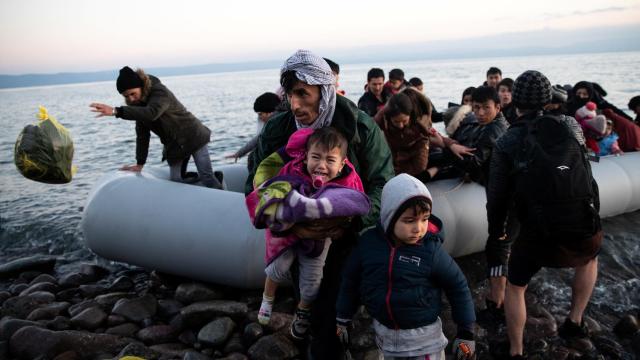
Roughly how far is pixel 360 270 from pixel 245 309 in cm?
199

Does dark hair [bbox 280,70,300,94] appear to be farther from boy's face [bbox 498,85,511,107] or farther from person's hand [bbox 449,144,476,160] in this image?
boy's face [bbox 498,85,511,107]

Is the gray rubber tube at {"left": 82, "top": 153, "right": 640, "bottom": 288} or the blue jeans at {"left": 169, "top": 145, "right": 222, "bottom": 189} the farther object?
the blue jeans at {"left": 169, "top": 145, "right": 222, "bottom": 189}

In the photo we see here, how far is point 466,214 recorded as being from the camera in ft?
14.3

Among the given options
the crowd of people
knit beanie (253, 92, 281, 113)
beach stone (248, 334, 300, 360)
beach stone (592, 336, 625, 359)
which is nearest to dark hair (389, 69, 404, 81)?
knit beanie (253, 92, 281, 113)

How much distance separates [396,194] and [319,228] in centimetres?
40

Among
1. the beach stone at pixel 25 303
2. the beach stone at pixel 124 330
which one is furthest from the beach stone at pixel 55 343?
the beach stone at pixel 25 303

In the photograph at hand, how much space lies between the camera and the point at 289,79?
6.79 feet

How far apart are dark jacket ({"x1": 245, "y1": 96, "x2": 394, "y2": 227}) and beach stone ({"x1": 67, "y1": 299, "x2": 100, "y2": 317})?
277cm

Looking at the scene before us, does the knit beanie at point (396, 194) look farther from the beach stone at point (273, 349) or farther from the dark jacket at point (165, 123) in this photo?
the dark jacket at point (165, 123)

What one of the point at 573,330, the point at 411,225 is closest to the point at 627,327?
the point at 573,330

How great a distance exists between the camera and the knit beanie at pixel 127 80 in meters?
4.32

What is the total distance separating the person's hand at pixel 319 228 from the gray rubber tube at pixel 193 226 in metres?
1.96

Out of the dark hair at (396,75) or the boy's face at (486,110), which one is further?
the dark hair at (396,75)

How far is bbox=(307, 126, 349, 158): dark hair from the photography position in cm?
202
